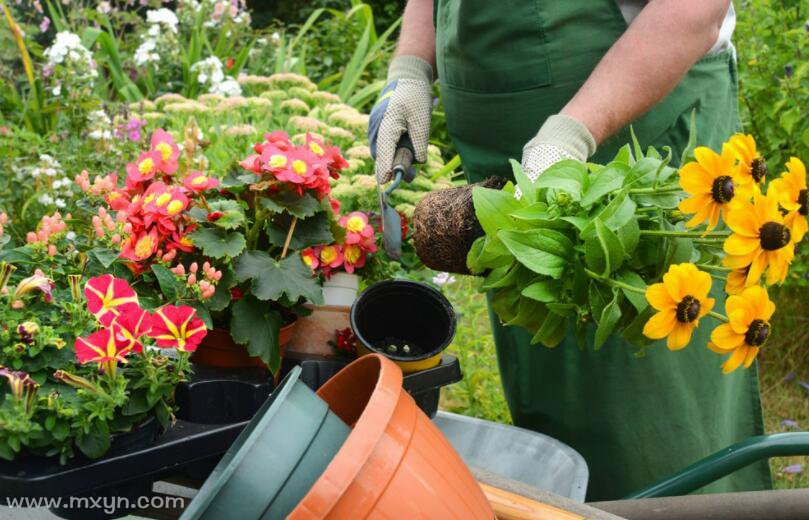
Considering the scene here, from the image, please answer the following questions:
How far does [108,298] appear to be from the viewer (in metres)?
0.79

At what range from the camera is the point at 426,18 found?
151 cm

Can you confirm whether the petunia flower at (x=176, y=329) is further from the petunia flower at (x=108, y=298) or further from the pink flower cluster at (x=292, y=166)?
the pink flower cluster at (x=292, y=166)

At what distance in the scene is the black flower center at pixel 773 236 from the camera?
0.67m

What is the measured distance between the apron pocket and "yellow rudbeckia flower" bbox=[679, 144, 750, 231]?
1.85 feet

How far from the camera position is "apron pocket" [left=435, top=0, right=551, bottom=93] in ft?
3.97

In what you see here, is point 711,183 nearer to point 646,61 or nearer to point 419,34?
point 646,61

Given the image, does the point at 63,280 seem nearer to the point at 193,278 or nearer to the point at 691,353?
the point at 193,278

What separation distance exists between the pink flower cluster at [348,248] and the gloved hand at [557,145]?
0.29 meters

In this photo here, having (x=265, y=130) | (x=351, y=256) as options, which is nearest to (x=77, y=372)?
(x=351, y=256)

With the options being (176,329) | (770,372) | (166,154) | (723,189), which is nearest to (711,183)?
(723,189)

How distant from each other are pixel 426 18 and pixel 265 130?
4.39ft

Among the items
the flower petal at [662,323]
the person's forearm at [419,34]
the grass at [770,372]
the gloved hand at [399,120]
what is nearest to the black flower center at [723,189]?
the flower petal at [662,323]

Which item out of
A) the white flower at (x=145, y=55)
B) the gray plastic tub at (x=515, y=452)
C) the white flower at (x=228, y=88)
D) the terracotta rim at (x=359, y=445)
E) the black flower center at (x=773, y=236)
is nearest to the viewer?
the terracotta rim at (x=359, y=445)

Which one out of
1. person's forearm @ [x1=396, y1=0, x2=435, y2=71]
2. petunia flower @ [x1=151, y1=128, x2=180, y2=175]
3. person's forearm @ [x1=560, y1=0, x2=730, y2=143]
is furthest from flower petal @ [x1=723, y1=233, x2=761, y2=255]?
person's forearm @ [x1=396, y1=0, x2=435, y2=71]
